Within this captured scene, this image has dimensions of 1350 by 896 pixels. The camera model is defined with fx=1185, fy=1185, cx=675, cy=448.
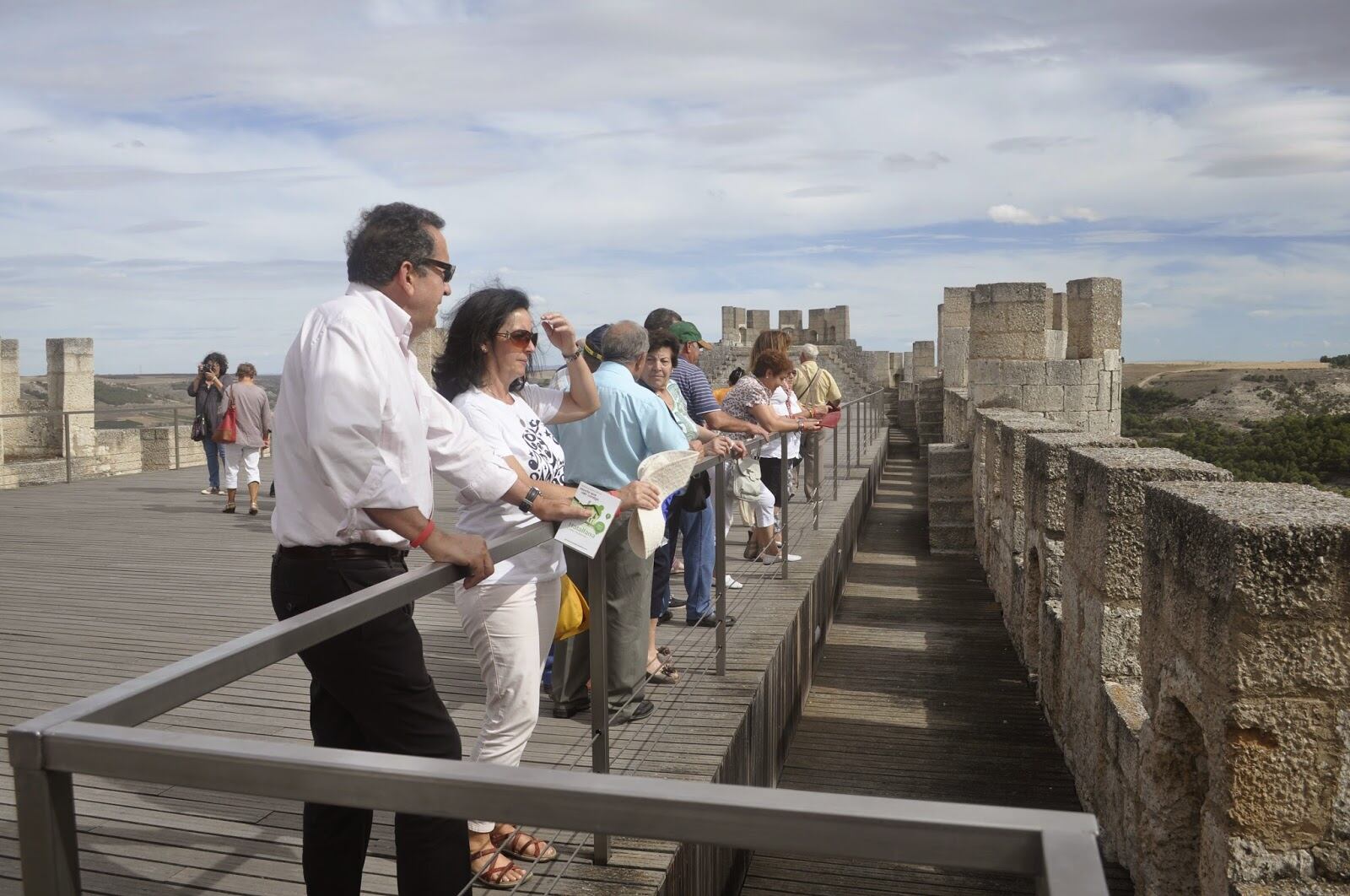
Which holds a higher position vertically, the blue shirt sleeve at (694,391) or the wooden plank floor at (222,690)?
the blue shirt sleeve at (694,391)

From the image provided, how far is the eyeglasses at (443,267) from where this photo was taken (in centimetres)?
275

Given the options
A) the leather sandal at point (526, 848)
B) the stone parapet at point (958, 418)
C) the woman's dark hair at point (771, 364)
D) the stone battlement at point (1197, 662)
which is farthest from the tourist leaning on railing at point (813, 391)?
→ the leather sandal at point (526, 848)

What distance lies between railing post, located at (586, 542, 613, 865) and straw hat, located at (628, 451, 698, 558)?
0.47 meters

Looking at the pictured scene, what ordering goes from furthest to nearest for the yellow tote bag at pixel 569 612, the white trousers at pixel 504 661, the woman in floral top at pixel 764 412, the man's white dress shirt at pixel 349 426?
the woman in floral top at pixel 764 412 → the yellow tote bag at pixel 569 612 → the white trousers at pixel 504 661 → the man's white dress shirt at pixel 349 426

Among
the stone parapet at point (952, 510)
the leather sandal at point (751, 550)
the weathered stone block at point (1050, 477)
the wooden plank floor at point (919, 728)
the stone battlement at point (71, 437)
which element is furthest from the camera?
the stone battlement at point (71, 437)

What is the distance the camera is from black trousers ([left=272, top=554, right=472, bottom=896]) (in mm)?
2441

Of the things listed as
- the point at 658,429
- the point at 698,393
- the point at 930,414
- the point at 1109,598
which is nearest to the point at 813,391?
the point at 698,393

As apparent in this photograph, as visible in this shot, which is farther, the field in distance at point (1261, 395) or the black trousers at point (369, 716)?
the field in distance at point (1261, 395)

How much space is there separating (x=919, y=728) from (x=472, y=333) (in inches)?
153

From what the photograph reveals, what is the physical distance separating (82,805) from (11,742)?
2.34m

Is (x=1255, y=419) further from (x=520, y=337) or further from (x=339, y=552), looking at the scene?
(x=339, y=552)

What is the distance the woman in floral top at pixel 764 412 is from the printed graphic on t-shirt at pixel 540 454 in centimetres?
338

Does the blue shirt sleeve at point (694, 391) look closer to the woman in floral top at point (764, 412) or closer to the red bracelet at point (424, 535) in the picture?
the woman in floral top at point (764, 412)

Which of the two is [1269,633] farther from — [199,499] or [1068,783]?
[199,499]
